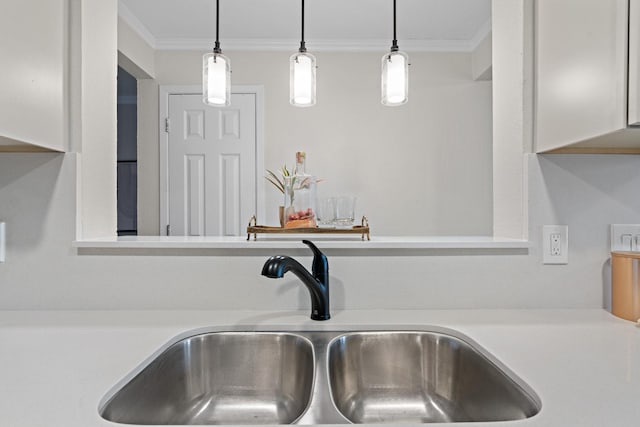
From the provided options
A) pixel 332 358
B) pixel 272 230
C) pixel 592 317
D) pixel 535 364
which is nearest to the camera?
pixel 535 364

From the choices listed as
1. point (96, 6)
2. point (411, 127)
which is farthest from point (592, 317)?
point (411, 127)

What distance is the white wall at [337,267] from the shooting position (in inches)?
43.3

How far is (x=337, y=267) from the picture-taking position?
1113 mm

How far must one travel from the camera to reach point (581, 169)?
43.4 inches

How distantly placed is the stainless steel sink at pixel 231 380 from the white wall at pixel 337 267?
158mm

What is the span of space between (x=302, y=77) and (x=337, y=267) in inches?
29.3

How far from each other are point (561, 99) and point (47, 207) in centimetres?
140

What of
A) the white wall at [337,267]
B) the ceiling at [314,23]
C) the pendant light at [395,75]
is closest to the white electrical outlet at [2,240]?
the white wall at [337,267]

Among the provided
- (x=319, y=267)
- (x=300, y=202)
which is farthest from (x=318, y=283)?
(x=300, y=202)

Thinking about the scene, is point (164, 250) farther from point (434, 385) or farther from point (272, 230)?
point (434, 385)

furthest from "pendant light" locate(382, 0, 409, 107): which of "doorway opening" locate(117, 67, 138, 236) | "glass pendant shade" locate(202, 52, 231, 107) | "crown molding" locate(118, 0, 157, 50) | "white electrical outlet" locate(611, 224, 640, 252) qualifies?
"doorway opening" locate(117, 67, 138, 236)

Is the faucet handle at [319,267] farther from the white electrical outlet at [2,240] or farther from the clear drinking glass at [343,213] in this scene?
the white electrical outlet at [2,240]

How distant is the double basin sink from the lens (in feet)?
2.73

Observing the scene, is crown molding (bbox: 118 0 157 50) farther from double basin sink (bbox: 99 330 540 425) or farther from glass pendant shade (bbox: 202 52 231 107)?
double basin sink (bbox: 99 330 540 425)
